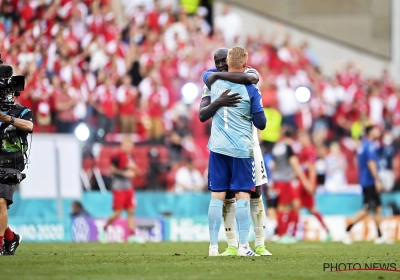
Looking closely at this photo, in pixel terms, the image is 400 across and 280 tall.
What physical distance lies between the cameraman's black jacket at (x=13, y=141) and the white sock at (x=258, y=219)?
10.3ft

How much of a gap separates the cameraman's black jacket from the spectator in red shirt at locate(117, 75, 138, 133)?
39.5ft

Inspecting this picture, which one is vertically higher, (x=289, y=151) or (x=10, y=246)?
(x=289, y=151)

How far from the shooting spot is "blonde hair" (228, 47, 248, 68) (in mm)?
11766

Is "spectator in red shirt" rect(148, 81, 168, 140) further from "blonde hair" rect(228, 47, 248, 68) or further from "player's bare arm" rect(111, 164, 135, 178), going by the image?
"blonde hair" rect(228, 47, 248, 68)

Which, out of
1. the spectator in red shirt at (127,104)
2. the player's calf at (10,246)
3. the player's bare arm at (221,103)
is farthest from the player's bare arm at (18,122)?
the spectator in red shirt at (127,104)

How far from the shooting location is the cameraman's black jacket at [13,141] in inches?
493

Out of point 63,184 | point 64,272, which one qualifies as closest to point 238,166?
point 64,272

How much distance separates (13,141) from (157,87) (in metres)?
13.9

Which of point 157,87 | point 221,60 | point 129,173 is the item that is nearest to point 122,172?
point 129,173

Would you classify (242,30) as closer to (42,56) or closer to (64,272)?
(42,56)

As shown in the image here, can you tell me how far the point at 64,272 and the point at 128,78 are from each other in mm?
15836

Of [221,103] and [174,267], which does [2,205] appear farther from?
[221,103]

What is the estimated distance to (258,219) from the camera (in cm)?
1284

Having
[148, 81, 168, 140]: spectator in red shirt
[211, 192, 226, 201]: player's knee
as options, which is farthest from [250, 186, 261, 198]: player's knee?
[148, 81, 168, 140]: spectator in red shirt
